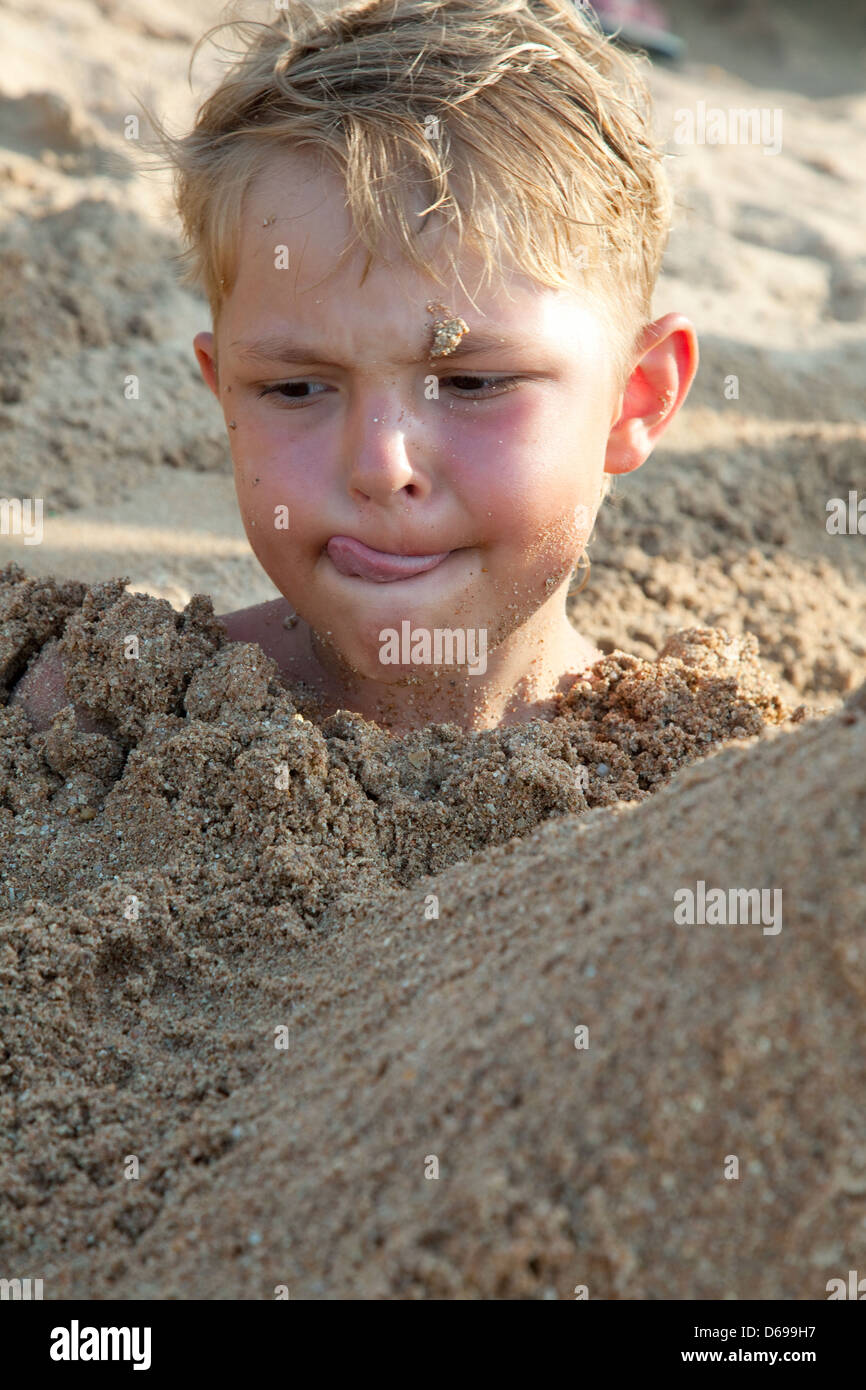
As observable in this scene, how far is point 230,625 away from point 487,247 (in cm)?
88

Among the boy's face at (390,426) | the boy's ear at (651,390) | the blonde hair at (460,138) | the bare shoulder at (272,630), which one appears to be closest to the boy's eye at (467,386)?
the boy's face at (390,426)

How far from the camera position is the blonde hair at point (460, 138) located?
5.82 feet

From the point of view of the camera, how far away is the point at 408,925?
4.45 feet

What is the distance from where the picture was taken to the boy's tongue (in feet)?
6.05

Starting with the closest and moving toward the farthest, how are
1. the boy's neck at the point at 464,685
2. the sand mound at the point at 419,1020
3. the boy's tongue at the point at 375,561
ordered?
1. the sand mound at the point at 419,1020
2. the boy's tongue at the point at 375,561
3. the boy's neck at the point at 464,685

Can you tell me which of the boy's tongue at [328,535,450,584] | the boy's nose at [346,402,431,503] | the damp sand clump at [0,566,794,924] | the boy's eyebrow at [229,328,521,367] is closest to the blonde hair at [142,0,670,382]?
the boy's eyebrow at [229,328,521,367]

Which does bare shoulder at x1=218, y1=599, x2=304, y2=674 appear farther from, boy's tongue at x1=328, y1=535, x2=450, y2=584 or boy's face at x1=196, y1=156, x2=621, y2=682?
boy's tongue at x1=328, y1=535, x2=450, y2=584

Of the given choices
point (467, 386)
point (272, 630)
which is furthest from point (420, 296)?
point (272, 630)

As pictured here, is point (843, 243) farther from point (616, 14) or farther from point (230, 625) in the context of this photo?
point (230, 625)

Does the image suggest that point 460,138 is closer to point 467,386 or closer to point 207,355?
Result: point 467,386

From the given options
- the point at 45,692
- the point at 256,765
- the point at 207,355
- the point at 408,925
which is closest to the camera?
the point at 408,925

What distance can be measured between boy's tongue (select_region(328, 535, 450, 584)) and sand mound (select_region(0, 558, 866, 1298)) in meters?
0.23

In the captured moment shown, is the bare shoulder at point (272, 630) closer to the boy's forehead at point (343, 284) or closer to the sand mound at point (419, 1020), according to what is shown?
the sand mound at point (419, 1020)

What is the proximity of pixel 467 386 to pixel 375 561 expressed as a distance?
11.4 inches
